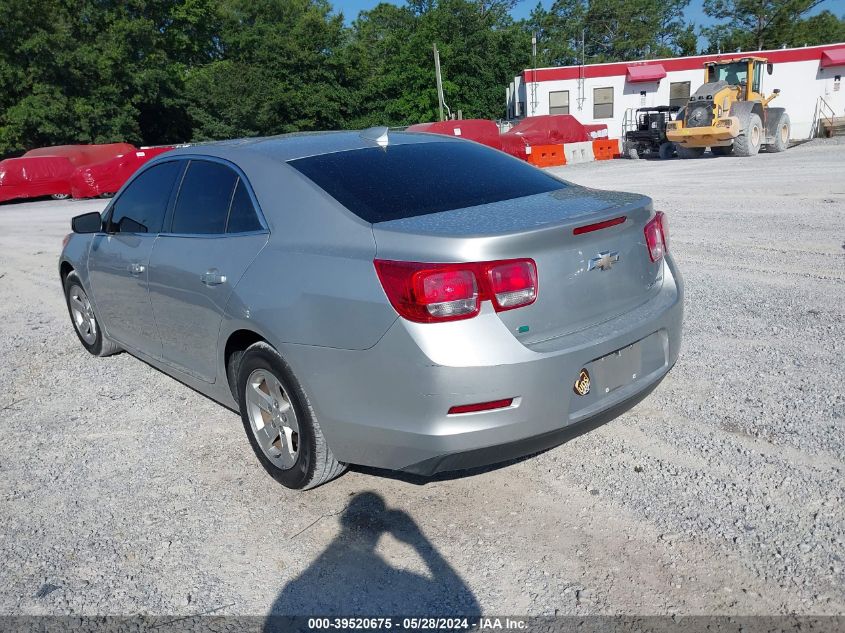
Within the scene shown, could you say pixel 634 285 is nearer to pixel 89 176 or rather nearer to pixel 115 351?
pixel 115 351

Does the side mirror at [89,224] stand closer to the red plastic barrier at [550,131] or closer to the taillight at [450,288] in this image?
the taillight at [450,288]

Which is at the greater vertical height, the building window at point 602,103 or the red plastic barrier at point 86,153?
the building window at point 602,103

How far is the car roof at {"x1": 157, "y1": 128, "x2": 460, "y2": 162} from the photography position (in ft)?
12.4

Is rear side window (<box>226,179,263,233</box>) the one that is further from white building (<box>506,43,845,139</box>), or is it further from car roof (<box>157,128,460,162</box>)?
white building (<box>506,43,845,139</box>)

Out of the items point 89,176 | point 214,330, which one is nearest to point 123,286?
point 214,330

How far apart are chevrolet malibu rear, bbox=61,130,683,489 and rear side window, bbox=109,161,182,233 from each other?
18.4 inches

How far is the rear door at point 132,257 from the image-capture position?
443cm

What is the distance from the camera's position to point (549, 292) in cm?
290

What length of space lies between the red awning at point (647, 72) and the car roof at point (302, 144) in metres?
34.6

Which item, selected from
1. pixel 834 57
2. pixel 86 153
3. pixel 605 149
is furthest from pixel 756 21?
pixel 86 153

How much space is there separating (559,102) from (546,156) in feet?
41.9

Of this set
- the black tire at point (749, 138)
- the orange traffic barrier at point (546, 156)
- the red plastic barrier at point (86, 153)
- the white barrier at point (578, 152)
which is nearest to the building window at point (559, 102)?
the white barrier at point (578, 152)

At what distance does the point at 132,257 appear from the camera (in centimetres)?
455

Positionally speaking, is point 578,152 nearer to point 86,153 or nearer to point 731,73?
point 731,73
